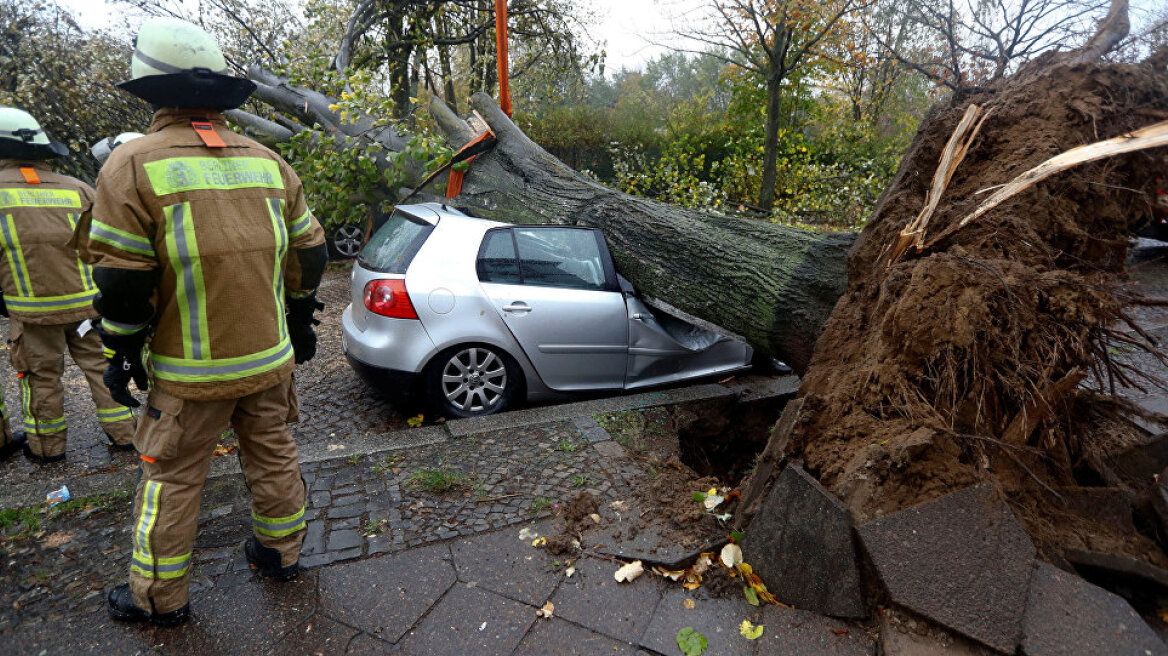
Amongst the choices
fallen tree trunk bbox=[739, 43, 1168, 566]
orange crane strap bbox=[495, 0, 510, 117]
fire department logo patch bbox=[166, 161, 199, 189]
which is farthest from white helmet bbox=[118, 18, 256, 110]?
orange crane strap bbox=[495, 0, 510, 117]

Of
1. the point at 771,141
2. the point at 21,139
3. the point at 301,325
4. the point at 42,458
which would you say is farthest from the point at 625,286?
the point at 771,141

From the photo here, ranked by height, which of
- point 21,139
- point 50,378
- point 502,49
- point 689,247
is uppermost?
point 502,49

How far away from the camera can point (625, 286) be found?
484cm

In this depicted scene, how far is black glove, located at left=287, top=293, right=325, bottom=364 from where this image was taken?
2904mm

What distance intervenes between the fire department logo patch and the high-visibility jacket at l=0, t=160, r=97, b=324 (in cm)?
207

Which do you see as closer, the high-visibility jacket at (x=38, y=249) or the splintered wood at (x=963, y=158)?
the splintered wood at (x=963, y=158)

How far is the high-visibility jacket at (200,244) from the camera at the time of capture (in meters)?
2.19

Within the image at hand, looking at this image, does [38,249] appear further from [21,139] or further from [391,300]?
A: [391,300]

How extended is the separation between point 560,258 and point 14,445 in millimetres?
3706

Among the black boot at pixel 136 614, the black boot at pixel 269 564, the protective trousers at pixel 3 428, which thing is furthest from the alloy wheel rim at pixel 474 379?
the protective trousers at pixel 3 428

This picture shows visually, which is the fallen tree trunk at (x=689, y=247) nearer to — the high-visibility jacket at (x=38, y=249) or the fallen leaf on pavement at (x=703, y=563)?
the fallen leaf on pavement at (x=703, y=563)

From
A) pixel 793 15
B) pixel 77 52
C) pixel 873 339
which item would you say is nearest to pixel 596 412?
pixel 873 339

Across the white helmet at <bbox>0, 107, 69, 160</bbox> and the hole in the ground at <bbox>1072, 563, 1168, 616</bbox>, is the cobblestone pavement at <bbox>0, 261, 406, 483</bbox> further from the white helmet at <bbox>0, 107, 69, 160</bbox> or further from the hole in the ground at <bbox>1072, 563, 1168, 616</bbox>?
the hole in the ground at <bbox>1072, 563, 1168, 616</bbox>

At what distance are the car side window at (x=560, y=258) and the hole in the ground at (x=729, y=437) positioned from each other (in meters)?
1.23
